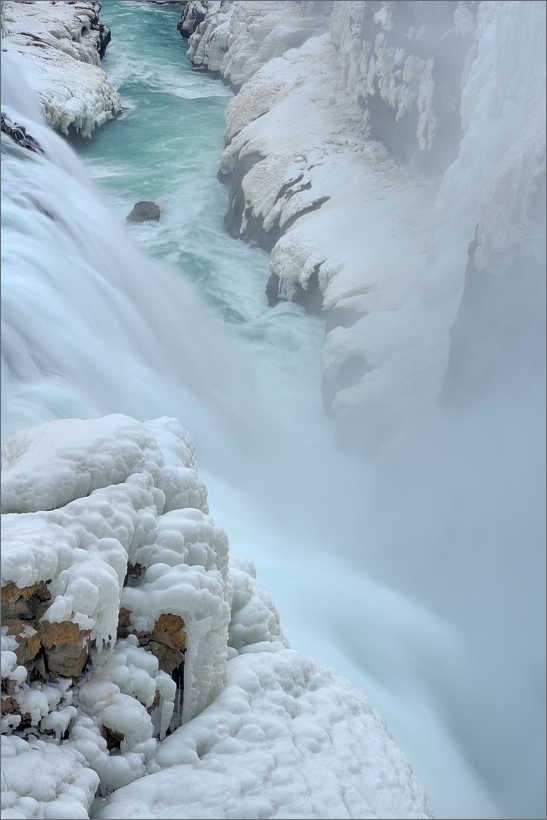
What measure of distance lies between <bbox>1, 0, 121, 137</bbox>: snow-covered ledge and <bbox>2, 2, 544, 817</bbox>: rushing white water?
20 centimetres

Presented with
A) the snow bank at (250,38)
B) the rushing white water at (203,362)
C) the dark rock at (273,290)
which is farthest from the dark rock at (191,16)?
the dark rock at (273,290)

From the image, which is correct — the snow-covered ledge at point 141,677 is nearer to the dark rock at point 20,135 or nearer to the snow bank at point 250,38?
the dark rock at point 20,135

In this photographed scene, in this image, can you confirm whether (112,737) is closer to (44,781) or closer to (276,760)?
(44,781)

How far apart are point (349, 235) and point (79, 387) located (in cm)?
209

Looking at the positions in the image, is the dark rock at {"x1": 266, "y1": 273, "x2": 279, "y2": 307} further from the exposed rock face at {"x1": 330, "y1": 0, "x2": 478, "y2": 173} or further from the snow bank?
the snow bank

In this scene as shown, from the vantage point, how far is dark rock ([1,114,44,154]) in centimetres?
413

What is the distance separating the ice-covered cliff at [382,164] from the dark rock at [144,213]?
60 cm

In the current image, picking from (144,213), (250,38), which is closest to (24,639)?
(144,213)

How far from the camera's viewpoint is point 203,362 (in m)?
4.02

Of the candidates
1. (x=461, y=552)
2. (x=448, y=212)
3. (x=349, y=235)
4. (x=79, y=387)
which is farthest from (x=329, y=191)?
(x=461, y=552)

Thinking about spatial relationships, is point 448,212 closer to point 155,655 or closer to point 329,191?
point 329,191

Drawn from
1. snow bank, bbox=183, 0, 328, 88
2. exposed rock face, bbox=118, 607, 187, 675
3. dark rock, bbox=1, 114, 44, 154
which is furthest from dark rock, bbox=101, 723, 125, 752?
snow bank, bbox=183, 0, 328, 88

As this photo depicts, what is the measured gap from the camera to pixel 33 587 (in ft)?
3.34

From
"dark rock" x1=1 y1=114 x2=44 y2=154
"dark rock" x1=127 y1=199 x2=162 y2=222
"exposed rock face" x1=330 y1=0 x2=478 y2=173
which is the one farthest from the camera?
"dark rock" x1=127 y1=199 x2=162 y2=222
